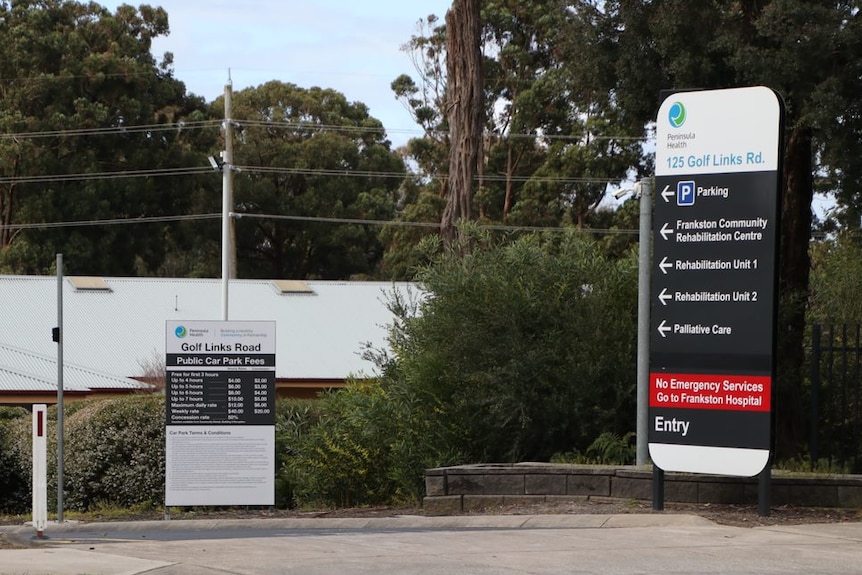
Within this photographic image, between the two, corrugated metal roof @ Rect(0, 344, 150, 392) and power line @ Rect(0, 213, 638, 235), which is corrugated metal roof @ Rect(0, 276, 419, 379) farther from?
power line @ Rect(0, 213, 638, 235)

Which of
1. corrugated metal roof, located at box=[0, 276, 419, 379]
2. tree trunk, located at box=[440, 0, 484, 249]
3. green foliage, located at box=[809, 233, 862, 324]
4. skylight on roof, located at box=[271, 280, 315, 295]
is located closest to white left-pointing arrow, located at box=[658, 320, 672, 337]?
green foliage, located at box=[809, 233, 862, 324]

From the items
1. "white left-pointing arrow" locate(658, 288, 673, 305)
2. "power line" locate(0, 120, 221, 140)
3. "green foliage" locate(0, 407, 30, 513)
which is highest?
"power line" locate(0, 120, 221, 140)

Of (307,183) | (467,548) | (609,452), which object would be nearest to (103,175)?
(307,183)

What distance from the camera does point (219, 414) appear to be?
14562mm

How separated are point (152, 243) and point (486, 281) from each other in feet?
143

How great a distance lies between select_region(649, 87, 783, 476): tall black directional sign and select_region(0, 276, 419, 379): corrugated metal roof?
2152 centimetres

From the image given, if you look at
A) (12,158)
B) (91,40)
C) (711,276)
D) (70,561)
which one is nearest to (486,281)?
(711,276)

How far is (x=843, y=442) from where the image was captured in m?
14.7

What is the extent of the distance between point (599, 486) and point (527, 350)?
279 centimetres

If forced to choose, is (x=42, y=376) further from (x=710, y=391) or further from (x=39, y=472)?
(x=710, y=391)

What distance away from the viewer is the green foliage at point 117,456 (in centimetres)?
1883

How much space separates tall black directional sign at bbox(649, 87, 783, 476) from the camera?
1174 cm

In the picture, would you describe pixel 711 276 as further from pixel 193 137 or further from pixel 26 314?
pixel 193 137

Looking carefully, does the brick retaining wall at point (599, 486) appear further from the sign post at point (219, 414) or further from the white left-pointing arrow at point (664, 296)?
the sign post at point (219, 414)
